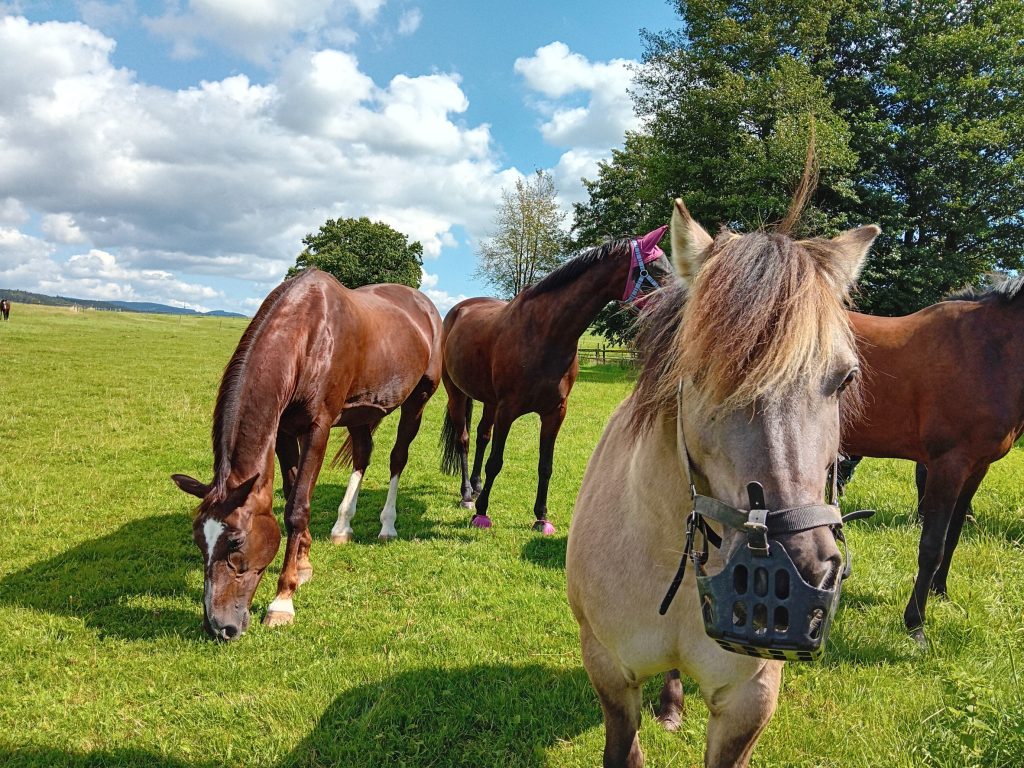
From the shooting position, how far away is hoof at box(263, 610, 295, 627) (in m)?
3.68

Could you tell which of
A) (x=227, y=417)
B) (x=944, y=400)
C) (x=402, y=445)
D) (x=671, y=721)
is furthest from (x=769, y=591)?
(x=402, y=445)

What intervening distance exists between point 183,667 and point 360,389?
249 cm

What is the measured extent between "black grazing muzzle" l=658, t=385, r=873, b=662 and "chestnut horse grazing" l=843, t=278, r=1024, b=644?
9.50ft

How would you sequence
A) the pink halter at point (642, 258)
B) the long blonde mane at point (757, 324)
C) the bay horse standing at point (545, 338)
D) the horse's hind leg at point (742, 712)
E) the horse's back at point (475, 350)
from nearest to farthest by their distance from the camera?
the long blonde mane at point (757, 324) → the horse's hind leg at point (742, 712) → the pink halter at point (642, 258) → the bay horse standing at point (545, 338) → the horse's back at point (475, 350)

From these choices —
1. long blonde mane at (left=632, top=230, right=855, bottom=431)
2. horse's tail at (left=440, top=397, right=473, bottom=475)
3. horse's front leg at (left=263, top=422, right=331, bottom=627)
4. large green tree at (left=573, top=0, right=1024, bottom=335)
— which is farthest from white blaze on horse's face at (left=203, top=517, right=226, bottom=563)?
large green tree at (left=573, top=0, right=1024, bottom=335)

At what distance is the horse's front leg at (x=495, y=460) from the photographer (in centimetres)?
563

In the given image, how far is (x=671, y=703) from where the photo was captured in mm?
2850

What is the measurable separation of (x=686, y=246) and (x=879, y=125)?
71.7ft

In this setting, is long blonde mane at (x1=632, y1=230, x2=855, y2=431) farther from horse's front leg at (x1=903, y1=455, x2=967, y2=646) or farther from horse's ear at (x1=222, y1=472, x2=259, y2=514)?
horse's front leg at (x1=903, y1=455, x2=967, y2=646)

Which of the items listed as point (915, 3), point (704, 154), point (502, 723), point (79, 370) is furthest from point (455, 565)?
point (915, 3)

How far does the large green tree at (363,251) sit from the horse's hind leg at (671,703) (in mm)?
43444

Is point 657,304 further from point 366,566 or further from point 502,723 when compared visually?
point 366,566

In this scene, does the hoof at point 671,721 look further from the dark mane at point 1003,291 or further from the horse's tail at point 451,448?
the horse's tail at point 451,448

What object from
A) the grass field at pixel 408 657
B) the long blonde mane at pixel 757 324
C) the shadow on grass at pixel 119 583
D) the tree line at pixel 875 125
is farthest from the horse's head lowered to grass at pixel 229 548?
the tree line at pixel 875 125
